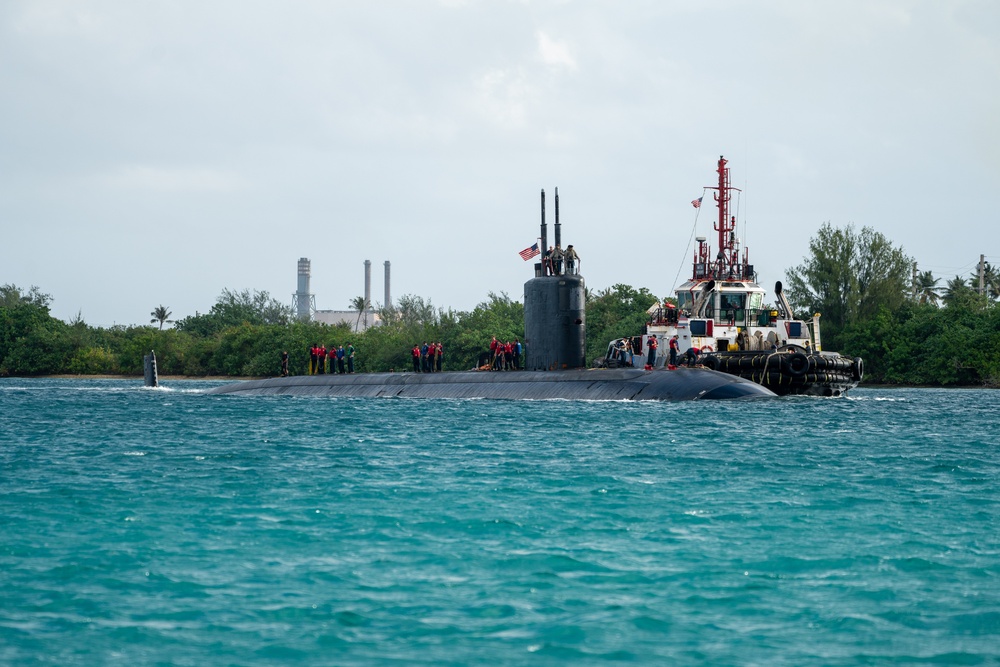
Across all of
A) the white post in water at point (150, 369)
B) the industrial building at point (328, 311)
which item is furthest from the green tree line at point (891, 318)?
the industrial building at point (328, 311)

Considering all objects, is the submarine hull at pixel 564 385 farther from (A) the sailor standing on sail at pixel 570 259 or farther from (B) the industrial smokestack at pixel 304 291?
(B) the industrial smokestack at pixel 304 291

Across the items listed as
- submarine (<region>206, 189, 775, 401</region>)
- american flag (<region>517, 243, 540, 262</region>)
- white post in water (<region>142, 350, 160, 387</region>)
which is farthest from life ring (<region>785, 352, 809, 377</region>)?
white post in water (<region>142, 350, 160, 387</region>)

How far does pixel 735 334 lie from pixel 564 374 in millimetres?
7547

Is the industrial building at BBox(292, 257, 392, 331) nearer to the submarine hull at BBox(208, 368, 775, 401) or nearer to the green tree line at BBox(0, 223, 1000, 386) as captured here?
the green tree line at BBox(0, 223, 1000, 386)

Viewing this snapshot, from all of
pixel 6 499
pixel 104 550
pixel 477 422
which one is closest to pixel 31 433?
pixel 477 422

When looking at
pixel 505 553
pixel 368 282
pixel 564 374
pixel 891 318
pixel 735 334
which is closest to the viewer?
pixel 505 553

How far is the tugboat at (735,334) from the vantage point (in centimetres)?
3528

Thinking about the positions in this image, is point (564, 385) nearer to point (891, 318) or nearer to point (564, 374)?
point (564, 374)

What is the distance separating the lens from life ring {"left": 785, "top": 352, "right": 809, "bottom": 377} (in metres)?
34.9

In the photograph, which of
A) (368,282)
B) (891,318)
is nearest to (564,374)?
(891,318)

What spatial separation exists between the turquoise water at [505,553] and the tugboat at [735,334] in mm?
12840

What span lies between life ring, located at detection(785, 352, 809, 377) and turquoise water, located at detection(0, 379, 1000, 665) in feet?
41.1

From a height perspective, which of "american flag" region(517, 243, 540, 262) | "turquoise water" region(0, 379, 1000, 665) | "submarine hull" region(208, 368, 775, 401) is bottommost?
"turquoise water" region(0, 379, 1000, 665)

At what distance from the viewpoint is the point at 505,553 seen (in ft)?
37.3
